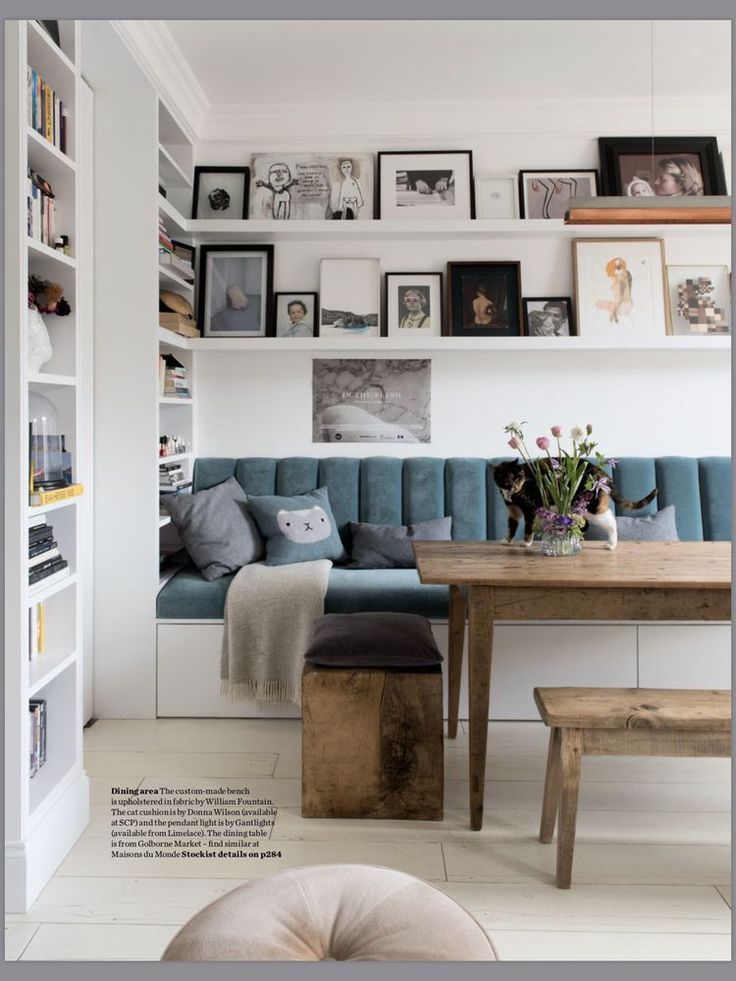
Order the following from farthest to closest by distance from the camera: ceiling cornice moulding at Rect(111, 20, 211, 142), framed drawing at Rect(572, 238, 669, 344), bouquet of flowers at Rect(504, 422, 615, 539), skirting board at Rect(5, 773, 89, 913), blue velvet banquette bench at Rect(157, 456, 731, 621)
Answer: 1. framed drawing at Rect(572, 238, 669, 344)
2. blue velvet banquette bench at Rect(157, 456, 731, 621)
3. ceiling cornice moulding at Rect(111, 20, 211, 142)
4. bouquet of flowers at Rect(504, 422, 615, 539)
5. skirting board at Rect(5, 773, 89, 913)

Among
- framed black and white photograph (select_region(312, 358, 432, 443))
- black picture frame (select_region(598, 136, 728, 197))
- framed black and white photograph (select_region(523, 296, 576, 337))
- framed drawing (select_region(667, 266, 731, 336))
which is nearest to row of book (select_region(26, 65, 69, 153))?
framed black and white photograph (select_region(312, 358, 432, 443))

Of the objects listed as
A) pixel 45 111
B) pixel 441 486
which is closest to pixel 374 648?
pixel 441 486

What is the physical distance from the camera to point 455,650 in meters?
3.34

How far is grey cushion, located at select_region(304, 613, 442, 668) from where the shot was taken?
101 inches

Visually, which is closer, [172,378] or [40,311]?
[40,311]

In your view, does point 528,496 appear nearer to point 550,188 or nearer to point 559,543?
point 559,543

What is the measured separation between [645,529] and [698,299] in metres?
1.26

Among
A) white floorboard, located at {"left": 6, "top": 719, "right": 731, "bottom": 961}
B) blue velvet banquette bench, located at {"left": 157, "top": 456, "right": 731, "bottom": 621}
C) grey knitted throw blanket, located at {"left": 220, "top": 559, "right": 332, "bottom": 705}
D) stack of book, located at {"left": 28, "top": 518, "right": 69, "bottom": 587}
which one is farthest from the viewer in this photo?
blue velvet banquette bench, located at {"left": 157, "top": 456, "right": 731, "bottom": 621}

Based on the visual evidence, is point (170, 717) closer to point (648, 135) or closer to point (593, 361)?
point (593, 361)

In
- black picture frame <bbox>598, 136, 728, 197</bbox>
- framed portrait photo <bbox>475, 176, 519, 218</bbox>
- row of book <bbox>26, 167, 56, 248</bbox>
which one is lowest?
row of book <bbox>26, 167, 56, 248</bbox>

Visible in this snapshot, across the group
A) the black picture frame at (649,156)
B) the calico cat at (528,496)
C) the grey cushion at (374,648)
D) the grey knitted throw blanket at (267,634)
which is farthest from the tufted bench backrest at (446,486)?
the grey cushion at (374,648)

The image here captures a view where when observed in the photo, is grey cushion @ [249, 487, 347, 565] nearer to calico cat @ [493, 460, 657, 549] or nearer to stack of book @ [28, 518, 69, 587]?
calico cat @ [493, 460, 657, 549]

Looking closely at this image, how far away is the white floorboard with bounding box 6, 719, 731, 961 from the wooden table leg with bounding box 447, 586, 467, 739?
194 mm

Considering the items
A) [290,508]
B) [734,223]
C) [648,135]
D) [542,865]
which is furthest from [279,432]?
[734,223]
